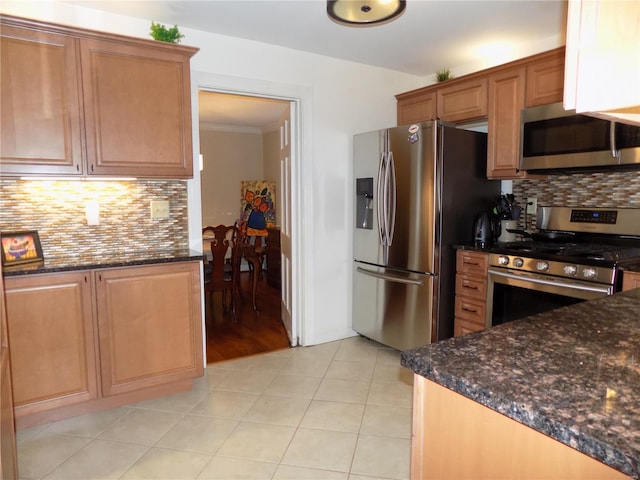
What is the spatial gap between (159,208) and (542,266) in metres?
2.53

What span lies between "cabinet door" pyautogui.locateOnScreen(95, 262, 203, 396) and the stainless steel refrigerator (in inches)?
58.3

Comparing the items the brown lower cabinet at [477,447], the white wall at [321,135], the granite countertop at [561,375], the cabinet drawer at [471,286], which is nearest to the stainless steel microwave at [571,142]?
the cabinet drawer at [471,286]

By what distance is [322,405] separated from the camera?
2.51m

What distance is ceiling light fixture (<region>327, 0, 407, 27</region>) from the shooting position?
1.73m

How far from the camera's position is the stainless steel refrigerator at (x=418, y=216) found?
2.95 meters

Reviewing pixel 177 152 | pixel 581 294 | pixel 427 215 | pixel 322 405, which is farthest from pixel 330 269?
pixel 581 294

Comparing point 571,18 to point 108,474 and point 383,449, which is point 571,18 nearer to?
point 383,449

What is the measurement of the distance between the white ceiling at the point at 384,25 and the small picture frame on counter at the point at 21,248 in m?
1.42

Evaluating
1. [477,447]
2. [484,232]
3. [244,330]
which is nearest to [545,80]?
[484,232]

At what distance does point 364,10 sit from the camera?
1.79 meters

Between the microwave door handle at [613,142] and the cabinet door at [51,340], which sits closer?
the cabinet door at [51,340]

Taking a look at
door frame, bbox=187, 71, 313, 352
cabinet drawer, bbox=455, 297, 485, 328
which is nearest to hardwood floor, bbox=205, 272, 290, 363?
door frame, bbox=187, 71, 313, 352

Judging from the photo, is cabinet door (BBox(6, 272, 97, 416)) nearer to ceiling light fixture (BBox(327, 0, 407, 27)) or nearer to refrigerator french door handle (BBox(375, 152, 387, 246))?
ceiling light fixture (BBox(327, 0, 407, 27))

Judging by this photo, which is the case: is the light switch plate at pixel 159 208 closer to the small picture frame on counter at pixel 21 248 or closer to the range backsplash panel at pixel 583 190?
the small picture frame on counter at pixel 21 248
